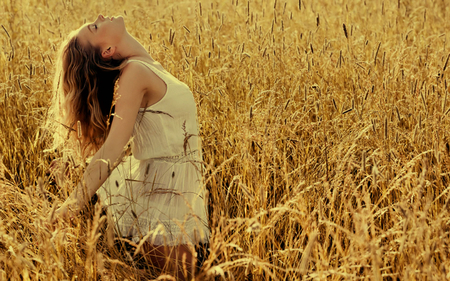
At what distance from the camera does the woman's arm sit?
5.13 ft

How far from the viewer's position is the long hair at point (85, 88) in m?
1.84

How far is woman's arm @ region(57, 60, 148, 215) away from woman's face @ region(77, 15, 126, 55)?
0.26 metres

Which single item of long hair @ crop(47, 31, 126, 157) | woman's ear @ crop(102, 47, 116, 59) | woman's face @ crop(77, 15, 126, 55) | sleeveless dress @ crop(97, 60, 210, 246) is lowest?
sleeveless dress @ crop(97, 60, 210, 246)

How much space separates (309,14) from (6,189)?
3.40 m

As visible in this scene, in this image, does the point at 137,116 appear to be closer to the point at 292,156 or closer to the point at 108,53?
the point at 108,53

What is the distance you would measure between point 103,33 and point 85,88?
0.26 meters

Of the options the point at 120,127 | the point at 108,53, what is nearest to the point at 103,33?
the point at 108,53

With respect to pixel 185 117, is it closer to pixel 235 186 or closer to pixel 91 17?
pixel 235 186

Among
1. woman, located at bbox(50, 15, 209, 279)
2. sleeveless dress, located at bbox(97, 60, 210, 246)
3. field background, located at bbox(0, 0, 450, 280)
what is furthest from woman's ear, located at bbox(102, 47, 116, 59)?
field background, located at bbox(0, 0, 450, 280)

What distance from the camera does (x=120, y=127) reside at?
165cm

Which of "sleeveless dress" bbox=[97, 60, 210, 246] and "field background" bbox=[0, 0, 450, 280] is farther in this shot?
"sleeveless dress" bbox=[97, 60, 210, 246]

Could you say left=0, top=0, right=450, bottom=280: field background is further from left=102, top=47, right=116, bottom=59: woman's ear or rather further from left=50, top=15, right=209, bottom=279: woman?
left=102, top=47, right=116, bottom=59: woman's ear

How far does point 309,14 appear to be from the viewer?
425 centimetres

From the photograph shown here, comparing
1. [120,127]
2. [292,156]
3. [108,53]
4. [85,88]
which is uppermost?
[108,53]
